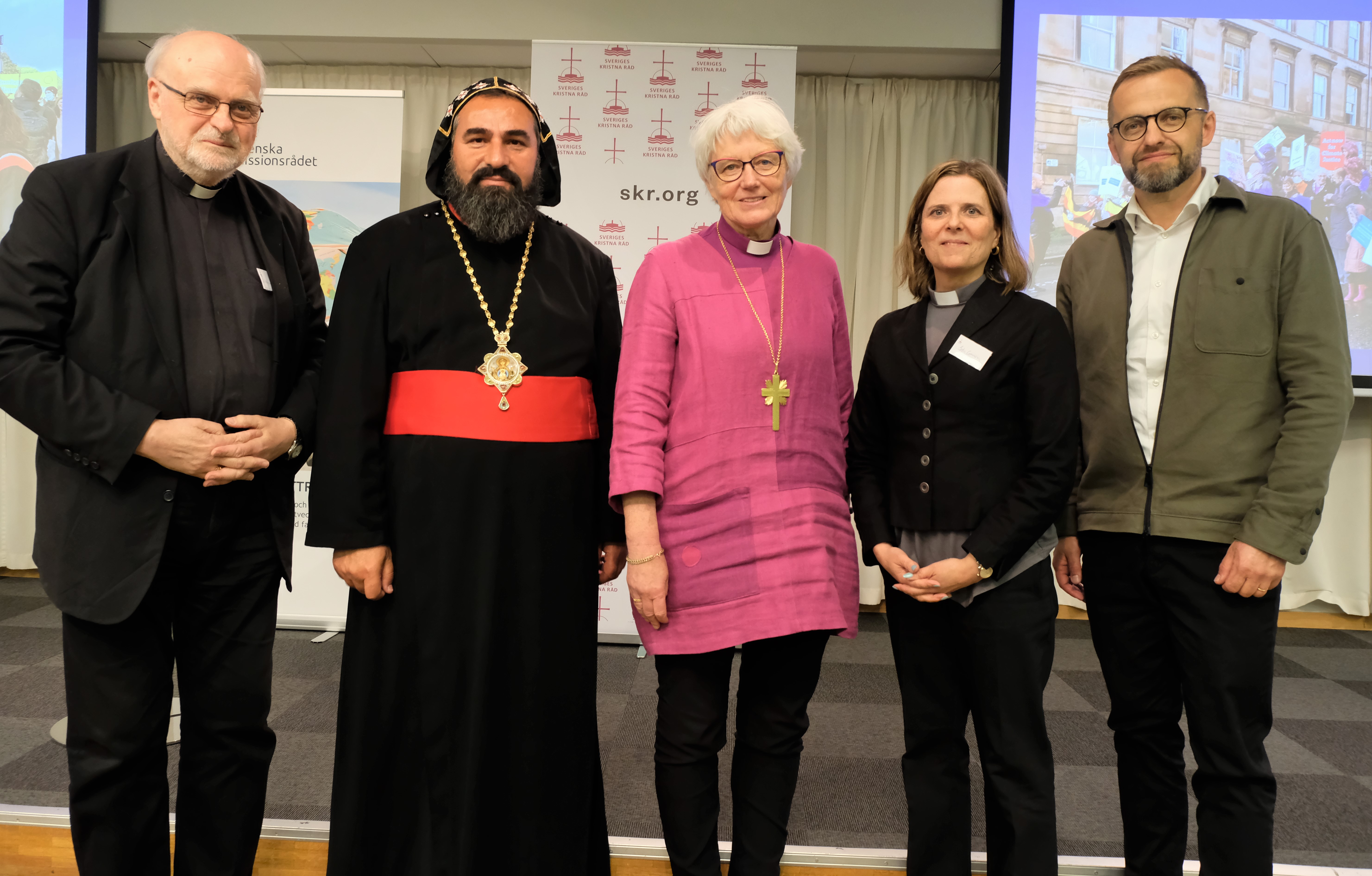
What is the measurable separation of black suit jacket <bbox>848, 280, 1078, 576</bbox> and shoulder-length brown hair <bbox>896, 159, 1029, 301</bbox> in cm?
5

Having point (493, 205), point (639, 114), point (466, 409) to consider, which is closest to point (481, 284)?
point (493, 205)

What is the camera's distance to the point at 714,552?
1727mm

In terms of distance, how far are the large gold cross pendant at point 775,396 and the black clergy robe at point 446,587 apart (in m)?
0.41

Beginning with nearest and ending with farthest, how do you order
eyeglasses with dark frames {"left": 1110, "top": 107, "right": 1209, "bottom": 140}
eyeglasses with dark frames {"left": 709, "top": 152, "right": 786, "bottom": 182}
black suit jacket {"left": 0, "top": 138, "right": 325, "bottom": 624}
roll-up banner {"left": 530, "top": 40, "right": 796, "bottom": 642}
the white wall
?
black suit jacket {"left": 0, "top": 138, "right": 325, "bottom": 624}
eyeglasses with dark frames {"left": 709, "top": 152, "right": 786, "bottom": 182}
eyeglasses with dark frames {"left": 1110, "top": 107, "right": 1209, "bottom": 140}
roll-up banner {"left": 530, "top": 40, "right": 796, "bottom": 642}
the white wall

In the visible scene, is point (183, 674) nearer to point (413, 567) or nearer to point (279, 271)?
point (413, 567)

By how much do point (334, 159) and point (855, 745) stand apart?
373 cm

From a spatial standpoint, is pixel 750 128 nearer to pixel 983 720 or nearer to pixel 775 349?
pixel 775 349

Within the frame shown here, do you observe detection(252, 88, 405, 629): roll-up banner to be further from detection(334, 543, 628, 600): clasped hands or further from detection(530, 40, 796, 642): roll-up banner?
detection(334, 543, 628, 600): clasped hands

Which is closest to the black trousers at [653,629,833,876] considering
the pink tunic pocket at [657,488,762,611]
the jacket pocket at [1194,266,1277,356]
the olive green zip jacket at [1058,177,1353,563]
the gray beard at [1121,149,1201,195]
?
the pink tunic pocket at [657,488,762,611]

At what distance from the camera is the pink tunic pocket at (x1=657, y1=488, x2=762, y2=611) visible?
5.63 ft

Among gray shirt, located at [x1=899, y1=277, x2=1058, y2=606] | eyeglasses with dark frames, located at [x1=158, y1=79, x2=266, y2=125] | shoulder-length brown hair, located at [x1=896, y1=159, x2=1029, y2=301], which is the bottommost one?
gray shirt, located at [x1=899, y1=277, x2=1058, y2=606]

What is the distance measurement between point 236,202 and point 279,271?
173mm

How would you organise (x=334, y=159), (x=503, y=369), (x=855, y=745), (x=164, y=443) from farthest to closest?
(x=334, y=159)
(x=855, y=745)
(x=503, y=369)
(x=164, y=443)

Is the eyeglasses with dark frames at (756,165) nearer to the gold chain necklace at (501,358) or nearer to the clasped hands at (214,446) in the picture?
the gold chain necklace at (501,358)
